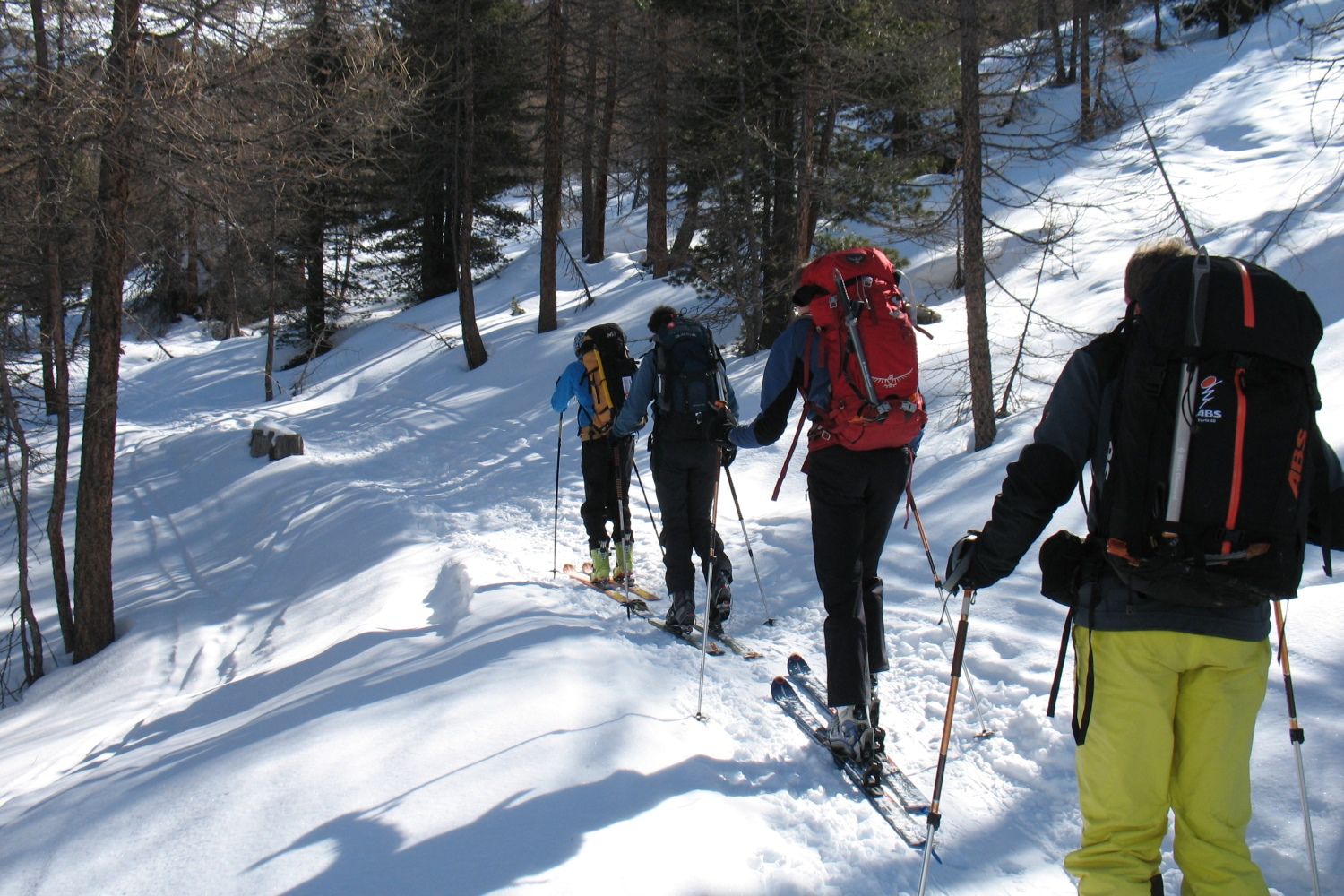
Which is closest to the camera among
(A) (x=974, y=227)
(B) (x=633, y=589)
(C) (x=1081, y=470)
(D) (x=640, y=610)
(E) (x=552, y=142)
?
(C) (x=1081, y=470)

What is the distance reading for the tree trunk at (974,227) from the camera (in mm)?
9125

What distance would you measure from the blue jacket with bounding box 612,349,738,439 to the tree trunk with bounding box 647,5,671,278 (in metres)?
12.4

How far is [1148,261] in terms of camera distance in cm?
279

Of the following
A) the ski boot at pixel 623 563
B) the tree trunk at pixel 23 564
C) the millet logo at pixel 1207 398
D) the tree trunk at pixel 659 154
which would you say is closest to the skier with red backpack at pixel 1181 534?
the millet logo at pixel 1207 398

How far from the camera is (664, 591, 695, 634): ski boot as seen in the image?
635cm

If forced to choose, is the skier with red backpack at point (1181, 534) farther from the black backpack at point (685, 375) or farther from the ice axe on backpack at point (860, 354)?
the black backpack at point (685, 375)

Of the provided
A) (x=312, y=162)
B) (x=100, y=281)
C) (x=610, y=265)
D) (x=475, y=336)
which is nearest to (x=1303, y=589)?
(x=312, y=162)

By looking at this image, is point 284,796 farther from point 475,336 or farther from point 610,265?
point 610,265

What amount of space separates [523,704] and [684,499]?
2116 mm

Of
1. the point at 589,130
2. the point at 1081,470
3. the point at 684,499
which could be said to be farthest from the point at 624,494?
the point at 589,130

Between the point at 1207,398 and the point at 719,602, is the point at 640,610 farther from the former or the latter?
the point at 1207,398

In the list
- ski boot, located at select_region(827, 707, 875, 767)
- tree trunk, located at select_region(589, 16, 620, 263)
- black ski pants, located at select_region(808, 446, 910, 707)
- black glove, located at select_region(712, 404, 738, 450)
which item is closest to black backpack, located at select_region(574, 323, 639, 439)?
black glove, located at select_region(712, 404, 738, 450)

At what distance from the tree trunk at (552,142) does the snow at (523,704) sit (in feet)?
17.5

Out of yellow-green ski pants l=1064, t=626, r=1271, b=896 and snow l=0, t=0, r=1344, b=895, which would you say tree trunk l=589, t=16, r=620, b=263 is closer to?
snow l=0, t=0, r=1344, b=895
